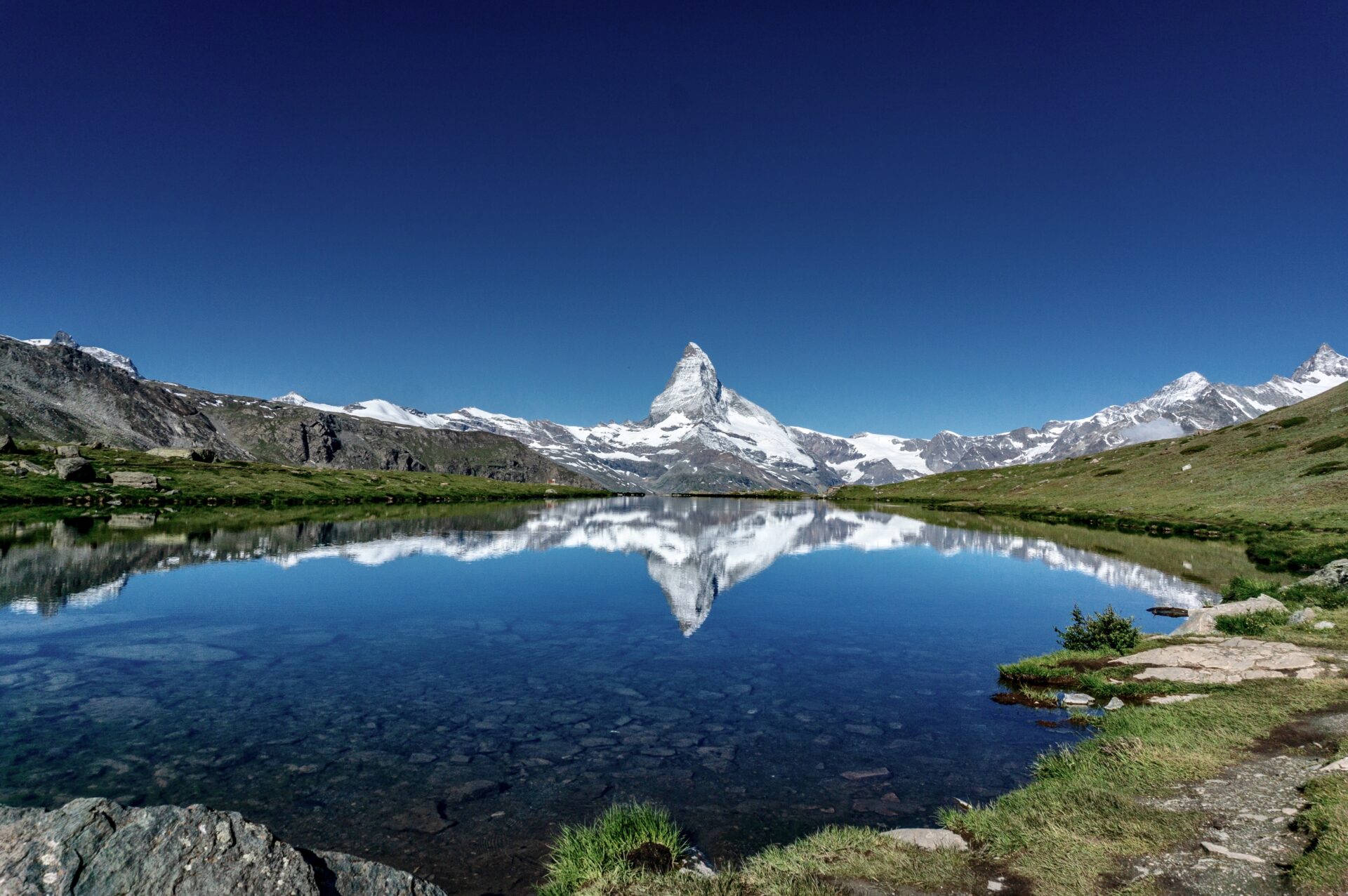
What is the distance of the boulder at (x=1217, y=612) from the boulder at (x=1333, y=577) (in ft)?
22.9

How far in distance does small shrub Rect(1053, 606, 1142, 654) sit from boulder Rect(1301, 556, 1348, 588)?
17061mm

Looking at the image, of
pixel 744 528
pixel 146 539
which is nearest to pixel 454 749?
pixel 146 539

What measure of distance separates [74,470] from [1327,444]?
210 meters

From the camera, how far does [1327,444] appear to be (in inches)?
4031

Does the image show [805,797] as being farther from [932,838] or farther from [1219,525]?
[1219,525]

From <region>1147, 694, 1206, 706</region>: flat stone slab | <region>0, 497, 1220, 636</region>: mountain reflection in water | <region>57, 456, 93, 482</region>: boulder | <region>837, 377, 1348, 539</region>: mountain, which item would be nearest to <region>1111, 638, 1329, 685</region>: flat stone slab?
<region>1147, 694, 1206, 706</region>: flat stone slab

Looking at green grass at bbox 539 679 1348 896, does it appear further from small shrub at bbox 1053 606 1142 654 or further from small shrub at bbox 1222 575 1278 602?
small shrub at bbox 1222 575 1278 602

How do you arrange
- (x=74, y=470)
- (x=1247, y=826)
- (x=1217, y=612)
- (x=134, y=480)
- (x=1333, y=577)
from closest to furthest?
1. (x=1247, y=826)
2. (x=1217, y=612)
3. (x=1333, y=577)
4. (x=74, y=470)
5. (x=134, y=480)

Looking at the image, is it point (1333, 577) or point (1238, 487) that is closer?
point (1333, 577)

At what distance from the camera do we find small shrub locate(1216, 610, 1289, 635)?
2700 centimetres

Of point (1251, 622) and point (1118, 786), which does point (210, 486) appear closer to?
point (1118, 786)

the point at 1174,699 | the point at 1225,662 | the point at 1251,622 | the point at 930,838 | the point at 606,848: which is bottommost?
the point at 606,848

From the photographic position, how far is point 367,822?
13.5 m

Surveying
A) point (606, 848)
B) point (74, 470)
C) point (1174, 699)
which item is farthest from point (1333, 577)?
point (74, 470)
